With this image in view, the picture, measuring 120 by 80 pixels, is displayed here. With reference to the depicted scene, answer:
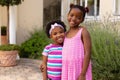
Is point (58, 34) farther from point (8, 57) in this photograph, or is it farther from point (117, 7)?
point (117, 7)

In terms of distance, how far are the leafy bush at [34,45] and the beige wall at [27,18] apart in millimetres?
715

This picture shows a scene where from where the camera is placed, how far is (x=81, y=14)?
3436 mm

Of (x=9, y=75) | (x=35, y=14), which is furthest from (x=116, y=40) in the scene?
(x=35, y=14)

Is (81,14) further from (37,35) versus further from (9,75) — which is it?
(37,35)

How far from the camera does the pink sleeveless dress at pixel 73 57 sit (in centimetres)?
337

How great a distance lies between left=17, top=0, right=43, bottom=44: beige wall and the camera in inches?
440

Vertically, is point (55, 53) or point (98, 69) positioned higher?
point (55, 53)

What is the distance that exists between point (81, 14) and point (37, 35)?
23.6 feet

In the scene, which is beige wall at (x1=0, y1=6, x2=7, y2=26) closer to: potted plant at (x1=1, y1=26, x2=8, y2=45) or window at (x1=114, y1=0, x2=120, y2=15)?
potted plant at (x1=1, y1=26, x2=8, y2=45)

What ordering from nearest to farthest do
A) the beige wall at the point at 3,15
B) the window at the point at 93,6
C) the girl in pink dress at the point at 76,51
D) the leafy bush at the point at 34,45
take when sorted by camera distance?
the girl in pink dress at the point at 76,51, the leafy bush at the point at 34,45, the window at the point at 93,6, the beige wall at the point at 3,15

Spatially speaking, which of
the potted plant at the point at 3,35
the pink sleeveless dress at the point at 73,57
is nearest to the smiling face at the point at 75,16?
the pink sleeveless dress at the point at 73,57

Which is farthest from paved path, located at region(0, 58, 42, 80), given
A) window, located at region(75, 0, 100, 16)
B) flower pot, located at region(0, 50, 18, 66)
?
window, located at region(75, 0, 100, 16)

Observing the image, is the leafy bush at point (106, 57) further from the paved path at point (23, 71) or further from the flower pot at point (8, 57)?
the flower pot at point (8, 57)

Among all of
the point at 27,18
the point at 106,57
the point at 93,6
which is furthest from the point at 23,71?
the point at 93,6
